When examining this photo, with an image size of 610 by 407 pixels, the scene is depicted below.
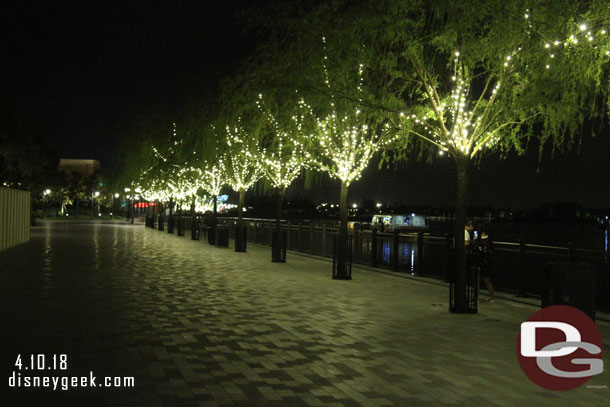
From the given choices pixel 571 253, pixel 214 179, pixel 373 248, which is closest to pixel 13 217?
pixel 214 179

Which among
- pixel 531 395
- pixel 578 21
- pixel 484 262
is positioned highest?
pixel 578 21

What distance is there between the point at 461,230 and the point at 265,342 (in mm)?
5005

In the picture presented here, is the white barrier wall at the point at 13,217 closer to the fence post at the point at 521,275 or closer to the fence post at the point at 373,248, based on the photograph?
the fence post at the point at 373,248

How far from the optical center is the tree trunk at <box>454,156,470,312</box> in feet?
39.0

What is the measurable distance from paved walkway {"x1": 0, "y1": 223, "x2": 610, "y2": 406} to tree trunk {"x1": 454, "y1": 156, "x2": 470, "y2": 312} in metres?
0.45

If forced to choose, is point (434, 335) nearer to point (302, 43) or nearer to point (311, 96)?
point (311, 96)

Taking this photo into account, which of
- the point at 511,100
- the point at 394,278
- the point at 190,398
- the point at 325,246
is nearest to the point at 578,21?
the point at 511,100

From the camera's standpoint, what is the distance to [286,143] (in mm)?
18156

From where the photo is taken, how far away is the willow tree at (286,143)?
1645cm

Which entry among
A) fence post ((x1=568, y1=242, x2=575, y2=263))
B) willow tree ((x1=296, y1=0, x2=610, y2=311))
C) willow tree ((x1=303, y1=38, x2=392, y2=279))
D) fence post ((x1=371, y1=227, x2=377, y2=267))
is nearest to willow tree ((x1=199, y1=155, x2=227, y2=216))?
fence post ((x1=371, y1=227, x2=377, y2=267))

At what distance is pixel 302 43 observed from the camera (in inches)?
598

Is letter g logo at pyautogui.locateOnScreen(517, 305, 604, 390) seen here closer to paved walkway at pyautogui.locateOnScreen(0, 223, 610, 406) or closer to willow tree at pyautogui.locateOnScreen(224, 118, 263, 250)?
paved walkway at pyautogui.locateOnScreen(0, 223, 610, 406)

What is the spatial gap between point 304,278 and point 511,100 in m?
7.61

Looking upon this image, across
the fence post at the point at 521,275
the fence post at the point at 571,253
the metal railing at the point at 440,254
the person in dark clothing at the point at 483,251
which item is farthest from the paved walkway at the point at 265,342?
the metal railing at the point at 440,254
